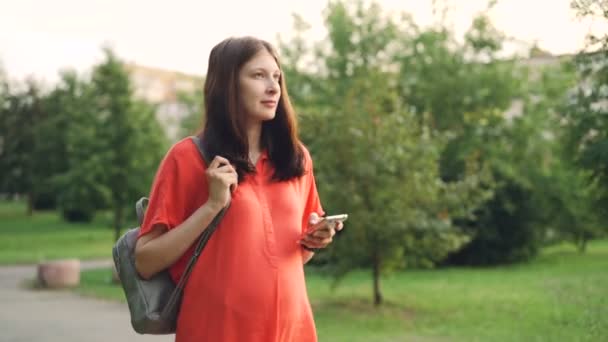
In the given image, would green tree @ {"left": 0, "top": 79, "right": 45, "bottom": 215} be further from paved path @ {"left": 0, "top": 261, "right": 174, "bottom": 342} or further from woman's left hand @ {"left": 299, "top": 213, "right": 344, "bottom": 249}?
woman's left hand @ {"left": 299, "top": 213, "right": 344, "bottom": 249}

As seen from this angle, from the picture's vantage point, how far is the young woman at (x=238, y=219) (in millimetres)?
2482

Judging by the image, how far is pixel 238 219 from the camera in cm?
252

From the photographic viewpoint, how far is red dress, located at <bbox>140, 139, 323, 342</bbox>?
2486 mm

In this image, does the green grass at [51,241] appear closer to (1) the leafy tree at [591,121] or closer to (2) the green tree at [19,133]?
(2) the green tree at [19,133]

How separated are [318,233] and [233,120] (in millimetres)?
457

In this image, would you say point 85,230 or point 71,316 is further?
point 85,230

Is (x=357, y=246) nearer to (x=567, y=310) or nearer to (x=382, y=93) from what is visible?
(x=382, y=93)

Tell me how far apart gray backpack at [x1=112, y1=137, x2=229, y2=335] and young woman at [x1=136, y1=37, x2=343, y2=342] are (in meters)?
0.03

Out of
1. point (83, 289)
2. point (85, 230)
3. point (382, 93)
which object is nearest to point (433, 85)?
point (382, 93)

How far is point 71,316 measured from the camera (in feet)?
38.5

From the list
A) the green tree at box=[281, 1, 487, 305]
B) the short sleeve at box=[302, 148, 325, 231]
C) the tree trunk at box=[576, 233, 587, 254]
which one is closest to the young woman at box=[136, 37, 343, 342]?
the short sleeve at box=[302, 148, 325, 231]

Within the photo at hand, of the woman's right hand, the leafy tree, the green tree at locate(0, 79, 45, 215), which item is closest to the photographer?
the woman's right hand

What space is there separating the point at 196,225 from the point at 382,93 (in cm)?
1021

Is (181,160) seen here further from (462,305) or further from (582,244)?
(582,244)
